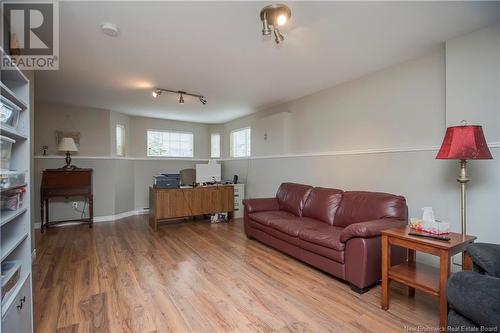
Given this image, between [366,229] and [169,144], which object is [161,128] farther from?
[366,229]

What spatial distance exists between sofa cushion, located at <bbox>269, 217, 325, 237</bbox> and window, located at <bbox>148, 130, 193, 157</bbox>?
→ 13.2 ft

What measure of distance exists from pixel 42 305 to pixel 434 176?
3775mm

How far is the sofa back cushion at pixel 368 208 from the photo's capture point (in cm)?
253

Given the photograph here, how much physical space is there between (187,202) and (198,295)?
2.76 meters

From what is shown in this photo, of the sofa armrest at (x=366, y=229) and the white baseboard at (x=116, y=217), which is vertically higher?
the sofa armrest at (x=366, y=229)

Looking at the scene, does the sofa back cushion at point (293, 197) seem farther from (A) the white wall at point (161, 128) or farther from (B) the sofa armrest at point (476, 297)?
A: (A) the white wall at point (161, 128)

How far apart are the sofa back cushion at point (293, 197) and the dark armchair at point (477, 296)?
216cm

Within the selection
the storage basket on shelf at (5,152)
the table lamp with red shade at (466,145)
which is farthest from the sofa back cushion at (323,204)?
the storage basket on shelf at (5,152)

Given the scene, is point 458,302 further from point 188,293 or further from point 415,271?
point 188,293

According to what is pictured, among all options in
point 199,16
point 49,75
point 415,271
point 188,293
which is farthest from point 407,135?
point 49,75

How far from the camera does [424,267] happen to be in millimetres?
2023

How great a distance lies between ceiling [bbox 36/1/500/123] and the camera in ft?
6.14

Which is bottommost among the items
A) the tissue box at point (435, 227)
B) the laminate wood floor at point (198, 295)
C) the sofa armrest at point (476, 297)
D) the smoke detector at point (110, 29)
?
the laminate wood floor at point (198, 295)

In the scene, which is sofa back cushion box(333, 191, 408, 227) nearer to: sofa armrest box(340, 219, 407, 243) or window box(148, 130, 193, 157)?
sofa armrest box(340, 219, 407, 243)
